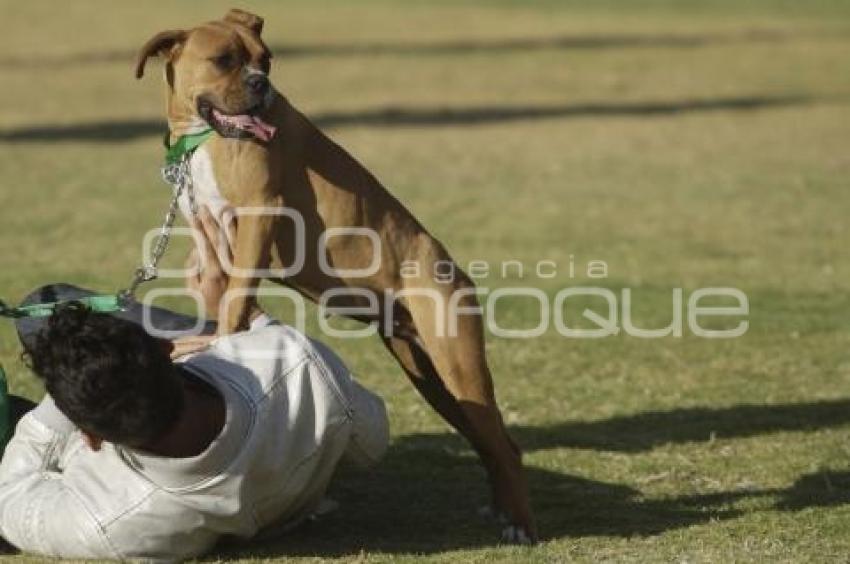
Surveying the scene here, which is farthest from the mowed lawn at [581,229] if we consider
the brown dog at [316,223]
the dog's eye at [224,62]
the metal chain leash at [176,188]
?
the dog's eye at [224,62]

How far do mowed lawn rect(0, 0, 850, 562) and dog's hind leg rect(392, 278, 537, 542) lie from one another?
0.52ft

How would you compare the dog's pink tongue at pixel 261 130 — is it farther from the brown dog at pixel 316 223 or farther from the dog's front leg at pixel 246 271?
the dog's front leg at pixel 246 271

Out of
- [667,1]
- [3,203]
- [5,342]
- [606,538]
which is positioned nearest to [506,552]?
[606,538]

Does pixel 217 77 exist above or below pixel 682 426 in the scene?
above

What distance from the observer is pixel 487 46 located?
31.8m

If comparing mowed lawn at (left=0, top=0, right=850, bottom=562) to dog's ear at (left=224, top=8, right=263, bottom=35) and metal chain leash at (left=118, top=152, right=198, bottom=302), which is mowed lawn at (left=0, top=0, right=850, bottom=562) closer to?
metal chain leash at (left=118, top=152, right=198, bottom=302)

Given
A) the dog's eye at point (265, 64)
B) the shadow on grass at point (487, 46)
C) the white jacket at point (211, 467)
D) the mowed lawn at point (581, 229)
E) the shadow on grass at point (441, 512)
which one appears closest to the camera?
the white jacket at point (211, 467)

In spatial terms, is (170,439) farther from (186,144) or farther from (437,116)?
(437,116)

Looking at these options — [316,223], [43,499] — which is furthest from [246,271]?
[43,499]

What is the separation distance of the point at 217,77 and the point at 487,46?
83.9ft

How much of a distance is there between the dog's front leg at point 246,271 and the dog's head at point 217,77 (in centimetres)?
34

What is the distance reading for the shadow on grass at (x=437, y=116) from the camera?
66.4 ft

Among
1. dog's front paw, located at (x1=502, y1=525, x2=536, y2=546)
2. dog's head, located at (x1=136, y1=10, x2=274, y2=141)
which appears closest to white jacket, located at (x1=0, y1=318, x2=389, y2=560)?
dog's front paw, located at (x1=502, y1=525, x2=536, y2=546)

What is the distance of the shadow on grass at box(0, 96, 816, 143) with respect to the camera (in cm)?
2023
